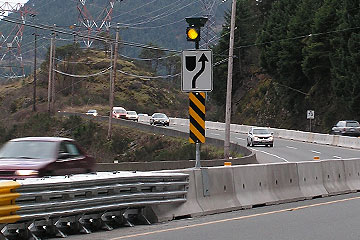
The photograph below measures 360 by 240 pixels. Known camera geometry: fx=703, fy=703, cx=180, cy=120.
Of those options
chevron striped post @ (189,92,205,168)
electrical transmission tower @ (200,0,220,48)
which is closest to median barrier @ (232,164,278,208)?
chevron striped post @ (189,92,205,168)

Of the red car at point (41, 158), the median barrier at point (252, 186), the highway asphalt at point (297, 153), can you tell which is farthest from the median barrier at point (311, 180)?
the highway asphalt at point (297, 153)

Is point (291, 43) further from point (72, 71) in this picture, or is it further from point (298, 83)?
point (72, 71)

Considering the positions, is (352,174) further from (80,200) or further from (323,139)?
(323,139)

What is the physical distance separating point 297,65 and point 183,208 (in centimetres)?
7065

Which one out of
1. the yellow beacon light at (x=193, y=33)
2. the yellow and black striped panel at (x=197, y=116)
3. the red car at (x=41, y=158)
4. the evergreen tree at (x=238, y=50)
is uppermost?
the evergreen tree at (x=238, y=50)

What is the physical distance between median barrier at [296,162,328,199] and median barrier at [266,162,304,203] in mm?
268

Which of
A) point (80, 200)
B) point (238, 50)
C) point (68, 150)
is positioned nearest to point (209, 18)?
point (238, 50)

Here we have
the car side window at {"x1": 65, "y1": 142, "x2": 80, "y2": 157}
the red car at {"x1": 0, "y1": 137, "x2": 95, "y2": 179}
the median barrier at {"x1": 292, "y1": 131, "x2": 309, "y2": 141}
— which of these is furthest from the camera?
the median barrier at {"x1": 292, "y1": 131, "x2": 309, "y2": 141}

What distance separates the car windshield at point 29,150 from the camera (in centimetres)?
1580

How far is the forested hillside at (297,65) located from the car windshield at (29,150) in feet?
164

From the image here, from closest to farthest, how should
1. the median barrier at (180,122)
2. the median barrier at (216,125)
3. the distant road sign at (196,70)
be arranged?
1. the distant road sign at (196,70)
2. the median barrier at (216,125)
3. the median barrier at (180,122)

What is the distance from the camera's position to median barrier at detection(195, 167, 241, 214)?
15.0m

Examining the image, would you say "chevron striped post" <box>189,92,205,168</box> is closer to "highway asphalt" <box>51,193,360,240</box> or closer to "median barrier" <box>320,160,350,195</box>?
"highway asphalt" <box>51,193,360,240</box>

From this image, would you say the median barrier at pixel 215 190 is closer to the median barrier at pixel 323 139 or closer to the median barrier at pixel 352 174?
the median barrier at pixel 352 174
